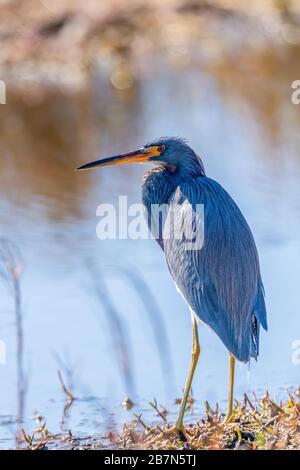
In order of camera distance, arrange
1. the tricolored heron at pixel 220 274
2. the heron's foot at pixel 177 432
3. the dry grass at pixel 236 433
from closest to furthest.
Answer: the dry grass at pixel 236 433
the heron's foot at pixel 177 432
the tricolored heron at pixel 220 274

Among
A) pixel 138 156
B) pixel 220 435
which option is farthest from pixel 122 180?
pixel 220 435

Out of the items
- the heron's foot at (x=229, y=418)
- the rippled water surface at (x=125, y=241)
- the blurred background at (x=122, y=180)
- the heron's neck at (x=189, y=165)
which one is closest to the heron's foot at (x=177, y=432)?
the heron's foot at (x=229, y=418)

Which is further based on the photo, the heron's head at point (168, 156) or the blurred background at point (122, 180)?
the blurred background at point (122, 180)

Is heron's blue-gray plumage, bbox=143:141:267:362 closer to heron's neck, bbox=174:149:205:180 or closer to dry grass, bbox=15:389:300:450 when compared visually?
heron's neck, bbox=174:149:205:180

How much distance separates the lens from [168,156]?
5.41 meters

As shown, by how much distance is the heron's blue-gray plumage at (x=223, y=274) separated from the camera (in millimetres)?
4945

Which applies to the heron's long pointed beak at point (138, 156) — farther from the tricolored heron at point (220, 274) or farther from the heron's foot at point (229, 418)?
the heron's foot at point (229, 418)

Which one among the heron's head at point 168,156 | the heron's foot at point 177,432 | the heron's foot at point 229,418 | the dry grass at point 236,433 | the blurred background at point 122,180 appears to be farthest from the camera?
the blurred background at point 122,180

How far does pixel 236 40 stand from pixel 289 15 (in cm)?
112

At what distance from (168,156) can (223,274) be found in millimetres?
753

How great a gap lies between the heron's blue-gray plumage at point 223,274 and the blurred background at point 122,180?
1.36 feet

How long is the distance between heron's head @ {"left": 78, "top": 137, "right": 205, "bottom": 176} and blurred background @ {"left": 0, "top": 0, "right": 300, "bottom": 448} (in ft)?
2.40

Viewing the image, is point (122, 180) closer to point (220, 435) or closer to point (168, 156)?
point (168, 156)
